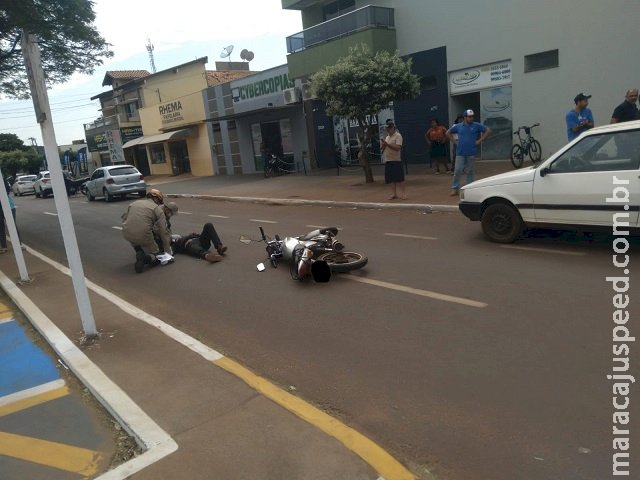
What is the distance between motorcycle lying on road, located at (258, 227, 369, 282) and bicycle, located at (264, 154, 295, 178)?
711 inches

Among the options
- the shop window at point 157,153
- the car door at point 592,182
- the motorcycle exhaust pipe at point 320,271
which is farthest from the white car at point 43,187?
the car door at point 592,182

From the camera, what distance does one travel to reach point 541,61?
1559 cm

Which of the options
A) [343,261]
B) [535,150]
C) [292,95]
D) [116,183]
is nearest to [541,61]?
[535,150]

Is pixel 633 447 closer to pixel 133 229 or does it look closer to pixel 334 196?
pixel 133 229

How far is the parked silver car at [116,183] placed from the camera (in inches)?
864

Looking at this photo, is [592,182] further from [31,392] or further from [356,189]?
[356,189]

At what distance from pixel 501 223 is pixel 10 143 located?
249ft

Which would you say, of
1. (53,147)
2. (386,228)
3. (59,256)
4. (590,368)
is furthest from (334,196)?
(590,368)

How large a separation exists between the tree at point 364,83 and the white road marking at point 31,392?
461 inches

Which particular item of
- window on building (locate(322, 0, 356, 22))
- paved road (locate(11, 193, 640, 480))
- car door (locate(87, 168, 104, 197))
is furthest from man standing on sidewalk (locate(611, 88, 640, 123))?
car door (locate(87, 168, 104, 197))

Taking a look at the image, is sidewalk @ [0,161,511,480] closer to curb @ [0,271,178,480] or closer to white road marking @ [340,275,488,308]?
curb @ [0,271,178,480]

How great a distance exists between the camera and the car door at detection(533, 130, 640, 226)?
6.22 metres

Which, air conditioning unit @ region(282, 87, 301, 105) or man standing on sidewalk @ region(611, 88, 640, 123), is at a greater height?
air conditioning unit @ region(282, 87, 301, 105)

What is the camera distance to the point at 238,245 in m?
9.60
